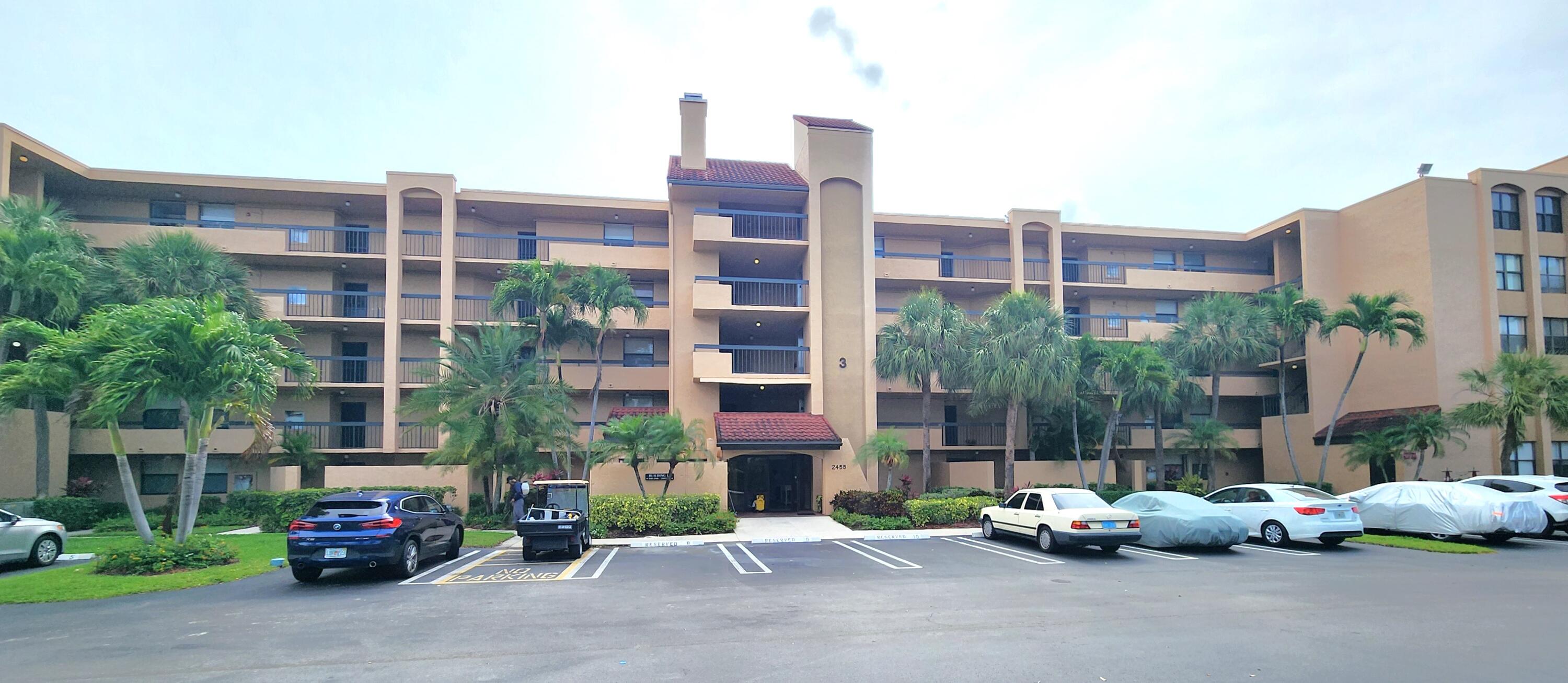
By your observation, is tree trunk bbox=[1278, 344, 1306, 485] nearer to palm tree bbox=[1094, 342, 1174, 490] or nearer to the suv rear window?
palm tree bbox=[1094, 342, 1174, 490]

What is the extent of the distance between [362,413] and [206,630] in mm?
23742

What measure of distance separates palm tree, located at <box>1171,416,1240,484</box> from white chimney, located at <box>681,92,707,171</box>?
21.4m

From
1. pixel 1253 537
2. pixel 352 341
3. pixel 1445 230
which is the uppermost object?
pixel 1445 230

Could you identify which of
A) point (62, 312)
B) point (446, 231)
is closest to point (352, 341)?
point (446, 231)

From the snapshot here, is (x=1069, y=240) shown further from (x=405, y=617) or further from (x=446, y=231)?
(x=405, y=617)

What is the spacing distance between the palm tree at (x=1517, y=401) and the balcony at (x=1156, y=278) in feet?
34.0

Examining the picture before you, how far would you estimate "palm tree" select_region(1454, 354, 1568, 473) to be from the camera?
2428 centimetres

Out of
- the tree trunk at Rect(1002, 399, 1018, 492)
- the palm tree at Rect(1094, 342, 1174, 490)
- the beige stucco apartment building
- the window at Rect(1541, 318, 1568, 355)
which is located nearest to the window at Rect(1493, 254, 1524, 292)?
the beige stucco apartment building

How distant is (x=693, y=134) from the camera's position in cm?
3108

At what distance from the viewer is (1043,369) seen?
2577cm

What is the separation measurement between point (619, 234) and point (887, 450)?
48.1 ft

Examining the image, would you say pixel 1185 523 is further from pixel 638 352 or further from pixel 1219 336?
pixel 638 352

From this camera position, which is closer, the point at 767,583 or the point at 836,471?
the point at 767,583

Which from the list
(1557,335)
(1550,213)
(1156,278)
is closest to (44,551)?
(1156,278)
